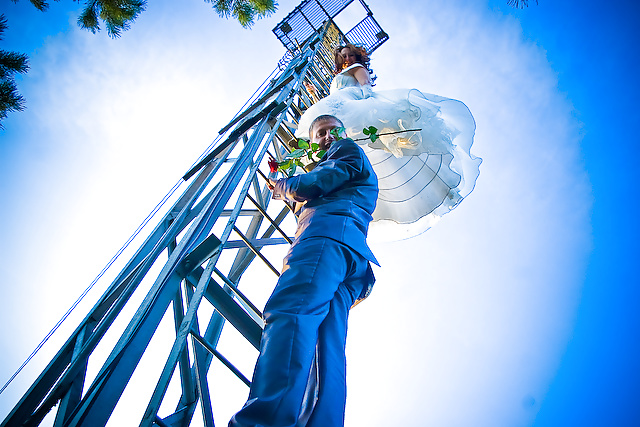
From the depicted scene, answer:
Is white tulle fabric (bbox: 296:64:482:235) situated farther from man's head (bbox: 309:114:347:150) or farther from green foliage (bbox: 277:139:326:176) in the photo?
green foliage (bbox: 277:139:326:176)

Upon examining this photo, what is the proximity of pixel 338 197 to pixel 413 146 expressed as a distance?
1327mm

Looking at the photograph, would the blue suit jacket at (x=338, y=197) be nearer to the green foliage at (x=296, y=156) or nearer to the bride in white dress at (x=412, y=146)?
the green foliage at (x=296, y=156)

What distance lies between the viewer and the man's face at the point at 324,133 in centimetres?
288

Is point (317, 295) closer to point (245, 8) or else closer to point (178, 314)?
point (178, 314)

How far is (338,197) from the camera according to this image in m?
2.22

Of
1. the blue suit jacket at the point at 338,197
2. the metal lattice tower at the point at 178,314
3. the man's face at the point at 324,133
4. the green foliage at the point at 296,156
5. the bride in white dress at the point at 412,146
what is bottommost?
the metal lattice tower at the point at 178,314

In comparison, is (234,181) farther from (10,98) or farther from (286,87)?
(10,98)

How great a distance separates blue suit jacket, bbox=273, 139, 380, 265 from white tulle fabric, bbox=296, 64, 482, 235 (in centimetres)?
97

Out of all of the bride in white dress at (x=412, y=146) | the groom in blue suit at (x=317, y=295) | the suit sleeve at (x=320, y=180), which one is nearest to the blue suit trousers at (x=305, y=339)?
the groom in blue suit at (x=317, y=295)

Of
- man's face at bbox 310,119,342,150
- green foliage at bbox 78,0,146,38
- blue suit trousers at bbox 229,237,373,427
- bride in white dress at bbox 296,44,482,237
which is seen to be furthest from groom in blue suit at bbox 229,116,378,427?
green foliage at bbox 78,0,146,38

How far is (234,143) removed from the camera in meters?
2.76

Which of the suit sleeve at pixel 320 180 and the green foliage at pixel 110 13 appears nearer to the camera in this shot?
the suit sleeve at pixel 320 180

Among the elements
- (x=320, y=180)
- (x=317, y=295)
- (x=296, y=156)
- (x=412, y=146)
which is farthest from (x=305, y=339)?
(x=412, y=146)

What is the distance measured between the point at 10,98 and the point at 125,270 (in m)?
1.92
